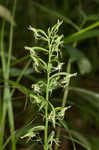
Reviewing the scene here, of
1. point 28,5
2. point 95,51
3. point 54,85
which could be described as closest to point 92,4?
point 95,51

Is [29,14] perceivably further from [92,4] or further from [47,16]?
[92,4]

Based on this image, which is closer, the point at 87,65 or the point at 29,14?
the point at 87,65

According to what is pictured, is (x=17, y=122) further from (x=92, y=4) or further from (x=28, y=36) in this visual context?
(x=92, y=4)

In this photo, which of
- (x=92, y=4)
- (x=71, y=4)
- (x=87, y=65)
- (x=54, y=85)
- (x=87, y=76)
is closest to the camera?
(x=54, y=85)

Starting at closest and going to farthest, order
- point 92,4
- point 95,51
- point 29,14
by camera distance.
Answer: point 29,14
point 92,4
point 95,51

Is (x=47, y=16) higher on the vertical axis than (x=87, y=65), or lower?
higher

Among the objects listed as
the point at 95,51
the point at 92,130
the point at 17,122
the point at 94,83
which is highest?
the point at 95,51


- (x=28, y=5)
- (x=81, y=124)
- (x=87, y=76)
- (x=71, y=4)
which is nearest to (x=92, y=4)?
(x=71, y=4)

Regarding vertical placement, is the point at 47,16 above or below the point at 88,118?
above

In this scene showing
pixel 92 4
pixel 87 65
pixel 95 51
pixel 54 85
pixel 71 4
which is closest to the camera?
pixel 54 85
